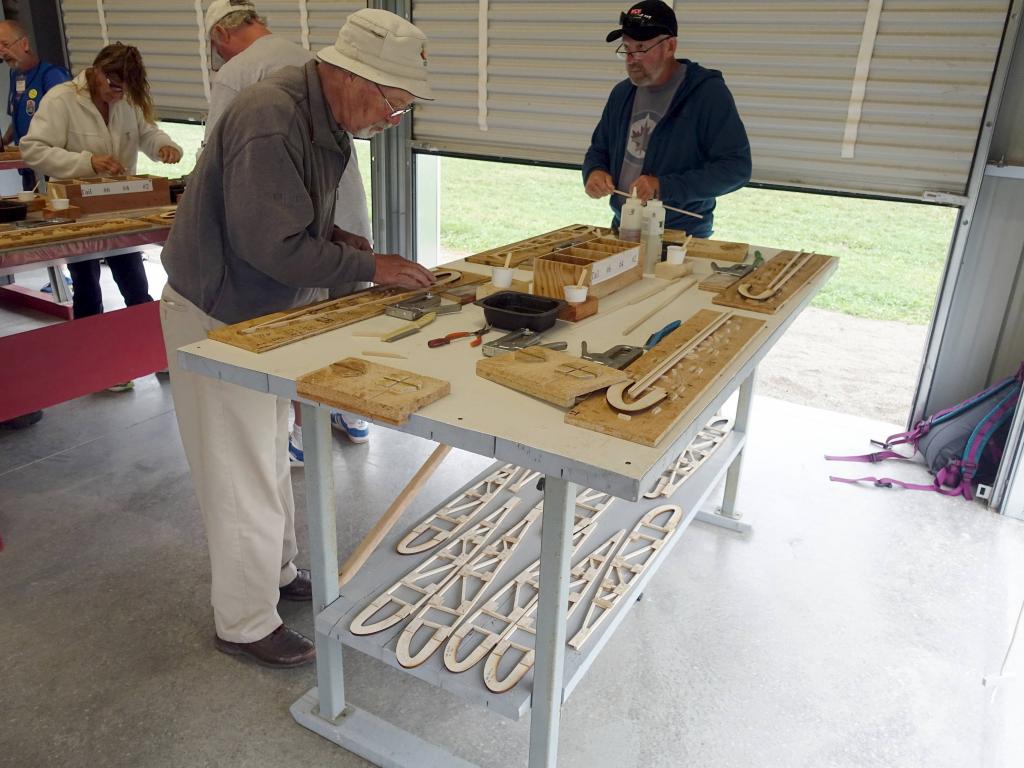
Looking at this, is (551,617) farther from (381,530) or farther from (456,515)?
(456,515)

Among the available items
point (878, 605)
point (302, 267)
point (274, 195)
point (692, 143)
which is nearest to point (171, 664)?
point (302, 267)

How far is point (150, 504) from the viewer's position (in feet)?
9.32

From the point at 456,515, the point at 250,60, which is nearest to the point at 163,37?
the point at 250,60

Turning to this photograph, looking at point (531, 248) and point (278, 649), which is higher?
point (531, 248)

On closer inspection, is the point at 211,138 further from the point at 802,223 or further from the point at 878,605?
the point at 802,223

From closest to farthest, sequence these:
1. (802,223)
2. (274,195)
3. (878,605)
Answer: (274,195) → (878,605) → (802,223)

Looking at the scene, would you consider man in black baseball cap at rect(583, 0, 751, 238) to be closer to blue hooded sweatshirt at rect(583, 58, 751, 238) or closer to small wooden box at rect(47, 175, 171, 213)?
blue hooded sweatshirt at rect(583, 58, 751, 238)

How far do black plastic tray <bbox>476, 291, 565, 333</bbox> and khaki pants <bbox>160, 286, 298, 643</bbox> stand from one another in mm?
577

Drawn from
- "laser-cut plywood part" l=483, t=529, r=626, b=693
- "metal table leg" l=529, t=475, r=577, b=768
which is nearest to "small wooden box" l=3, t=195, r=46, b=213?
"laser-cut plywood part" l=483, t=529, r=626, b=693

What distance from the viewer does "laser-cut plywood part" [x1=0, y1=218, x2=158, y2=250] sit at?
8.86 ft

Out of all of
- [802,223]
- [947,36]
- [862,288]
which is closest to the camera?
[947,36]

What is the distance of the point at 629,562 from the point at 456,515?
1.77ft

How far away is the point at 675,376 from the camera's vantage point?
146 cm

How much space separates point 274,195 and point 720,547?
1.95 meters
